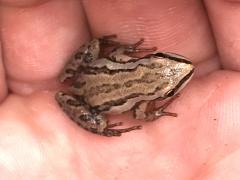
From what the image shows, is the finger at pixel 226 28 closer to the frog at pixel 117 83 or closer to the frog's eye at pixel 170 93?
the frog at pixel 117 83

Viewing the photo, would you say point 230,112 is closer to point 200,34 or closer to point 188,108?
point 188,108

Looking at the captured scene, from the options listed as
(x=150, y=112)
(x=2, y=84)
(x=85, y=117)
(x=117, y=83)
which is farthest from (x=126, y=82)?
(x=2, y=84)

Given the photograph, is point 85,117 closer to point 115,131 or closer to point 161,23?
point 115,131

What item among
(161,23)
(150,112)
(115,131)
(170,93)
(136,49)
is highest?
(161,23)

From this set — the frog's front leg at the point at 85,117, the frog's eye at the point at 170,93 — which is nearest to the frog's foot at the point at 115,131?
the frog's front leg at the point at 85,117

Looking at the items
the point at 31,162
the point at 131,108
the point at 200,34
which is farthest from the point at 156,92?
the point at 31,162

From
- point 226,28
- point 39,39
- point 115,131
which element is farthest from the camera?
point 39,39
